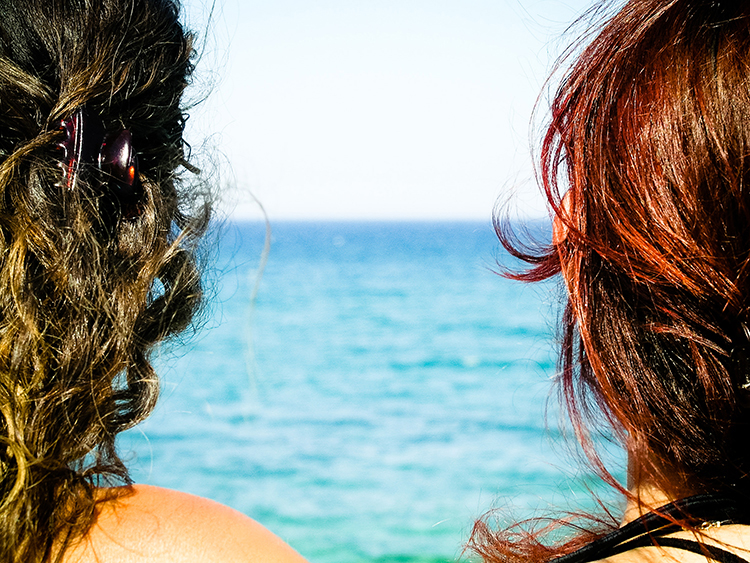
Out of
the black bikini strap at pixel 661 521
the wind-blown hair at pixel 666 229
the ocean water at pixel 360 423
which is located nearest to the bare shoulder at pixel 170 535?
the ocean water at pixel 360 423

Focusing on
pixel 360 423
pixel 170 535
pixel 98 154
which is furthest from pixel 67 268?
pixel 360 423

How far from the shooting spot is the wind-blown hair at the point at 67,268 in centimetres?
104

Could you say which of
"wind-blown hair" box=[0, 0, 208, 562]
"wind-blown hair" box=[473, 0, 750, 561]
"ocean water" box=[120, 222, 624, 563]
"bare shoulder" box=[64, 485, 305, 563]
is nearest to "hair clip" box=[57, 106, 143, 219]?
"wind-blown hair" box=[0, 0, 208, 562]

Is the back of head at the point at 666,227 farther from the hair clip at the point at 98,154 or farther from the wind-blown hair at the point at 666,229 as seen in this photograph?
the hair clip at the point at 98,154

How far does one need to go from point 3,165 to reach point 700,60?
1.03m

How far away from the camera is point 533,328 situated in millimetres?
24672

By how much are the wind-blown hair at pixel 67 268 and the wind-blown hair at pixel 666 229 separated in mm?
729

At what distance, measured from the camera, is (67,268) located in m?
1.08

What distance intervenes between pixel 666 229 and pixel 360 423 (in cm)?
1335

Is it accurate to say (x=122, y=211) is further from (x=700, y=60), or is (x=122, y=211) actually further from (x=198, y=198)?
(x=700, y=60)

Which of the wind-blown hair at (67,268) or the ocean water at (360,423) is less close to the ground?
the wind-blown hair at (67,268)

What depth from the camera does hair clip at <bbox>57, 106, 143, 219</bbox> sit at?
1087 millimetres

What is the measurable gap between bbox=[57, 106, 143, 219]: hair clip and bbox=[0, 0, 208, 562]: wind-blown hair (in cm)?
2

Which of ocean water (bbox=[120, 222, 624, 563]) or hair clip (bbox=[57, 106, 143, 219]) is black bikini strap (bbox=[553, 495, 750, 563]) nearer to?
ocean water (bbox=[120, 222, 624, 563])
